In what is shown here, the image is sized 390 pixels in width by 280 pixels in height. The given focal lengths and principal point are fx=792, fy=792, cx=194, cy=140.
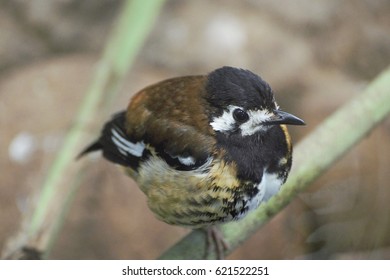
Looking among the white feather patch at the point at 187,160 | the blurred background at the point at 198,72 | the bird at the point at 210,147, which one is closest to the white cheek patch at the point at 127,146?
the bird at the point at 210,147

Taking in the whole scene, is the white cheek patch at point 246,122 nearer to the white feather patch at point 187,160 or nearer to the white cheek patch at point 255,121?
the white cheek patch at point 255,121

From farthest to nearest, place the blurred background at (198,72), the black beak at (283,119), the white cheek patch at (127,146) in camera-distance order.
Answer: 1. the blurred background at (198,72)
2. the white cheek patch at (127,146)
3. the black beak at (283,119)

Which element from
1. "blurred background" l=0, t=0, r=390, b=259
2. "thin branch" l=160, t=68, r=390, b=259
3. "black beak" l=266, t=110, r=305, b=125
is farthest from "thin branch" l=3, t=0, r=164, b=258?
"black beak" l=266, t=110, r=305, b=125

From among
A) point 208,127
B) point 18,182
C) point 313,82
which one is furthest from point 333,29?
point 208,127

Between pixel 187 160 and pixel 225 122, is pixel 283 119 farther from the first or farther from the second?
pixel 187 160

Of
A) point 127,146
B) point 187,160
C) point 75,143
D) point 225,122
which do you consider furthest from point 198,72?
point 225,122

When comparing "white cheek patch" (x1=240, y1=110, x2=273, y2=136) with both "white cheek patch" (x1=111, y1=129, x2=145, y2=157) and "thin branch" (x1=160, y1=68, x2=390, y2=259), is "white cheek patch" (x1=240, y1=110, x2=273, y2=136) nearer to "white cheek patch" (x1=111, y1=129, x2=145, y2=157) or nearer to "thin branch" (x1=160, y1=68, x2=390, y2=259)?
"thin branch" (x1=160, y1=68, x2=390, y2=259)

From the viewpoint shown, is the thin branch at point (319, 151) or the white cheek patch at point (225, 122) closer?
the white cheek patch at point (225, 122)
